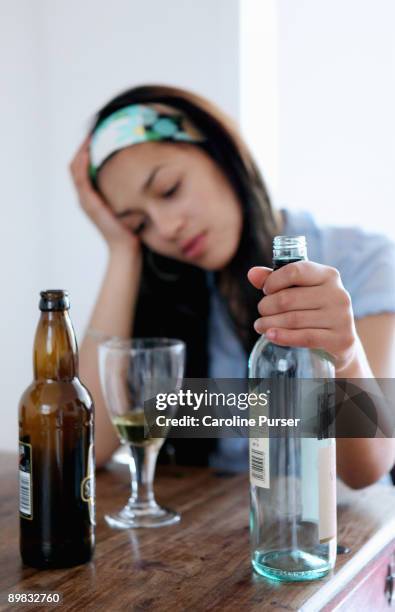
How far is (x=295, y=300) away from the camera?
24.6 inches

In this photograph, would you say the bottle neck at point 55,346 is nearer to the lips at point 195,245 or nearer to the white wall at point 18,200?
the lips at point 195,245

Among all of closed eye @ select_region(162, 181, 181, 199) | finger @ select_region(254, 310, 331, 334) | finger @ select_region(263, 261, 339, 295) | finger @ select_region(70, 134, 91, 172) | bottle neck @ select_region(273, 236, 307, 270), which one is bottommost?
finger @ select_region(254, 310, 331, 334)

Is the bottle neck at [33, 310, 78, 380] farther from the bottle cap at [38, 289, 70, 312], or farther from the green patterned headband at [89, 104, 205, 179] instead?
the green patterned headband at [89, 104, 205, 179]

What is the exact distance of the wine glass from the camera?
851 mm

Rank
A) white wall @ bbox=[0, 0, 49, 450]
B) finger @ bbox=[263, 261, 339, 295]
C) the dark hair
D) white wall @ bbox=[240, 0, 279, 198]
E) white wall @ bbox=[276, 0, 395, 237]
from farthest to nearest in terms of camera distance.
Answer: white wall @ bbox=[0, 0, 49, 450], white wall @ bbox=[240, 0, 279, 198], white wall @ bbox=[276, 0, 395, 237], the dark hair, finger @ bbox=[263, 261, 339, 295]

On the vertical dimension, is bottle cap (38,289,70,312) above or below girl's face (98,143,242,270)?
below

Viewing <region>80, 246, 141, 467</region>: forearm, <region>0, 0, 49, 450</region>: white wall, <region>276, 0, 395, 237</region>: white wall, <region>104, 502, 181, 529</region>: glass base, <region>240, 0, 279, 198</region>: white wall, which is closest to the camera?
<region>104, 502, 181, 529</region>: glass base

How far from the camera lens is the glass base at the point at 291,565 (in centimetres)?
65

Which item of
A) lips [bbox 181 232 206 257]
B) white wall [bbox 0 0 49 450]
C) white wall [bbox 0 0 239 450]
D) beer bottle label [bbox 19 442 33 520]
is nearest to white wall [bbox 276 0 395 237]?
white wall [bbox 0 0 239 450]

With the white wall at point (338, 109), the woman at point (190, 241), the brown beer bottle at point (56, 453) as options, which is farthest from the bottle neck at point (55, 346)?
the white wall at point (338, 109)

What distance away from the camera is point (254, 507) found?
0.67 meters

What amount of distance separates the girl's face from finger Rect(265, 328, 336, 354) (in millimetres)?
715

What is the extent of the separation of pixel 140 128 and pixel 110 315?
1.14 feet

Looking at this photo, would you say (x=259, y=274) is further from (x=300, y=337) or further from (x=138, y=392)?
(x=138, y=392)
